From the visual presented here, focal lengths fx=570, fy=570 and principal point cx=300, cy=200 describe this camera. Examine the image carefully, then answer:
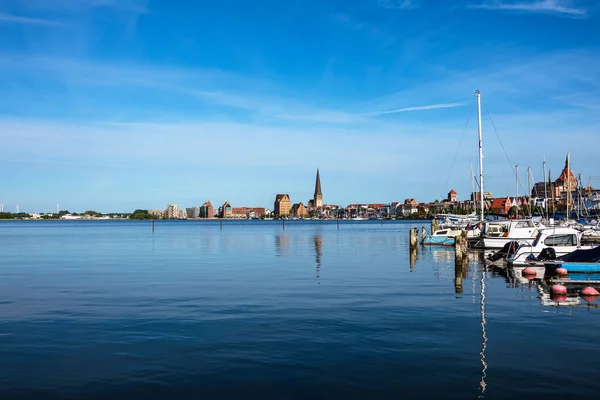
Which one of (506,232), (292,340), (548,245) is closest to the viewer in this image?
(292,340)

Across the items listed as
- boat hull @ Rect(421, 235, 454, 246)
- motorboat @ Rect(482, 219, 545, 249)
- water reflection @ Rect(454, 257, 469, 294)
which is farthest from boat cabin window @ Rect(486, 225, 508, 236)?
water reflection @ Rect(454, 257, 469, 294)

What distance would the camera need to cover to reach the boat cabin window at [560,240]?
42188 mm

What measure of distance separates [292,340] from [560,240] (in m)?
31.3

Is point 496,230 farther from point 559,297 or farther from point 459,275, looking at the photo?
point 559,297

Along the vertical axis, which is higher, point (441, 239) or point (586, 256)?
point (586, 256)

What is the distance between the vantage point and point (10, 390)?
13.2m

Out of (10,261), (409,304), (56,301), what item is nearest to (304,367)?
(409,304)

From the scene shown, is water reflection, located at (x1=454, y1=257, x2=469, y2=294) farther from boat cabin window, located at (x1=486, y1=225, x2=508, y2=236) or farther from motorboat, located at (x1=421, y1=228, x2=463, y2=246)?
motorboat, located at (x1=421, y1=228, x2=463, y2=246)

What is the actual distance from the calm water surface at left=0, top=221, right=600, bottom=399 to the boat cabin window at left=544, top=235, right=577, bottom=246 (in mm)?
11048

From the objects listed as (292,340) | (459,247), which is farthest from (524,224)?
(292,340)

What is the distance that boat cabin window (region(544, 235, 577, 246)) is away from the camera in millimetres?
42188

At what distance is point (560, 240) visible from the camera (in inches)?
1665

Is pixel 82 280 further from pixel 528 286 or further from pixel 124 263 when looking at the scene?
pixel 528 286

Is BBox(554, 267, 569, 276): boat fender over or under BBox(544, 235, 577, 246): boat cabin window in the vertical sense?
under
